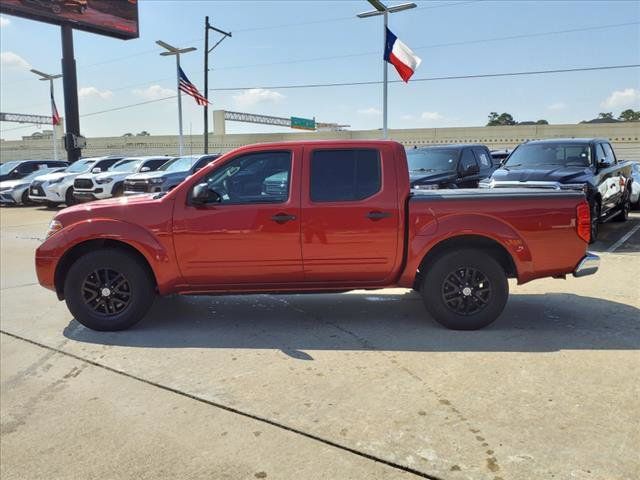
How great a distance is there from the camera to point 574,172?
9.78 m

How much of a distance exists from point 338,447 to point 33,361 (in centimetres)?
292

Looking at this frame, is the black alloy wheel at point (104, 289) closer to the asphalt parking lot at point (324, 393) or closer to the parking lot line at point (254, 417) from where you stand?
the asphalt parking lot at point (324, 393)

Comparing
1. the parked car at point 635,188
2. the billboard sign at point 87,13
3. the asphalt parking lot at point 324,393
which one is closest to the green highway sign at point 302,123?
the billboard sign at point 87,13

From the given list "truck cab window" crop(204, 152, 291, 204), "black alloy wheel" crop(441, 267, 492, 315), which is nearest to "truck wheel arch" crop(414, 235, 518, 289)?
"black alloy wheel" crop(441, 267, 492, 315)

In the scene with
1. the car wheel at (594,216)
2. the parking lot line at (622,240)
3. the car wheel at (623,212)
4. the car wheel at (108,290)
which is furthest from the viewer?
the car wheel at (623,212)

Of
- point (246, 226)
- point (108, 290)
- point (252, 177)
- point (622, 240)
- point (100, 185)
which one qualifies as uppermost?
point (252, 177)

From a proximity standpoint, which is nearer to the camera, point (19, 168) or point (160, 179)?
point (160, 179)

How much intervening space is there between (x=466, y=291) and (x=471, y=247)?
409 millimetres

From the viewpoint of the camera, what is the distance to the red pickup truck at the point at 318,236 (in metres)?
5.10

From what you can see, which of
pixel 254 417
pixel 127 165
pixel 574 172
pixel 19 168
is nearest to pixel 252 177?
pixel 254 417

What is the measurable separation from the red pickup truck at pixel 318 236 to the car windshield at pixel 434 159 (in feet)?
20.3

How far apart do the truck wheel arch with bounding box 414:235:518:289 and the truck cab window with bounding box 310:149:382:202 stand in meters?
0.79

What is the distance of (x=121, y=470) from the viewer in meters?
3.03

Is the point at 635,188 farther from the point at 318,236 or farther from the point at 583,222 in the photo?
the point at 318,236
